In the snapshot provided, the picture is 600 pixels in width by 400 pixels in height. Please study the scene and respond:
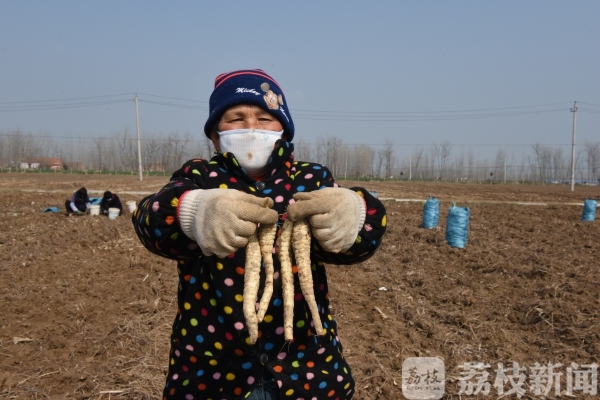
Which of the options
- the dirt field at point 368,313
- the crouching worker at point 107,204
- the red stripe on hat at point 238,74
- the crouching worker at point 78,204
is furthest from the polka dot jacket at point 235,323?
the crouching worker at point 78,204

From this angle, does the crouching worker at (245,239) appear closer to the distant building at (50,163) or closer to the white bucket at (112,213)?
the white bucket at (112,213)

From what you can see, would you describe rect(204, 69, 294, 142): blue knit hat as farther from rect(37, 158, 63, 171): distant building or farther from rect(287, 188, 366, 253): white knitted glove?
rect(37, 158, 63, 171): distant building

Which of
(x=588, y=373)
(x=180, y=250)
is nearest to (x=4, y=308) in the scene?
(x=180, y=250)

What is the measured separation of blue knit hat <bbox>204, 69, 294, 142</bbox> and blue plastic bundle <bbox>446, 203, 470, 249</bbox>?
6.42m

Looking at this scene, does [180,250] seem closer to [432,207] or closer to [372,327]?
[372,327]

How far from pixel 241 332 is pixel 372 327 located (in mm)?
3255

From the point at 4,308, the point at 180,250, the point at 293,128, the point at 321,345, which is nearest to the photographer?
the point at 180,250

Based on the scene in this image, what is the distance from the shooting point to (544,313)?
450 centimetres

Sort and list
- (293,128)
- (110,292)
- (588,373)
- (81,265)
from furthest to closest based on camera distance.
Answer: (81,265) < (110,292) < (588,373) < (293,128)

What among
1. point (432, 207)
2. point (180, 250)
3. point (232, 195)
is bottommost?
point (432, 207)

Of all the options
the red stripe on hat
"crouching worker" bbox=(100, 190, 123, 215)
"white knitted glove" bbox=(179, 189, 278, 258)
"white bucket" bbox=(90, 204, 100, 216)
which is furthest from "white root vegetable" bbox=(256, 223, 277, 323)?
"white bucket" bbox=(90, 204, 100, 216)

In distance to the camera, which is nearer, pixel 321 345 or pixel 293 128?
pixel 321 345

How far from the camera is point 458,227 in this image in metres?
7.40

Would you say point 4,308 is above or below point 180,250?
below
